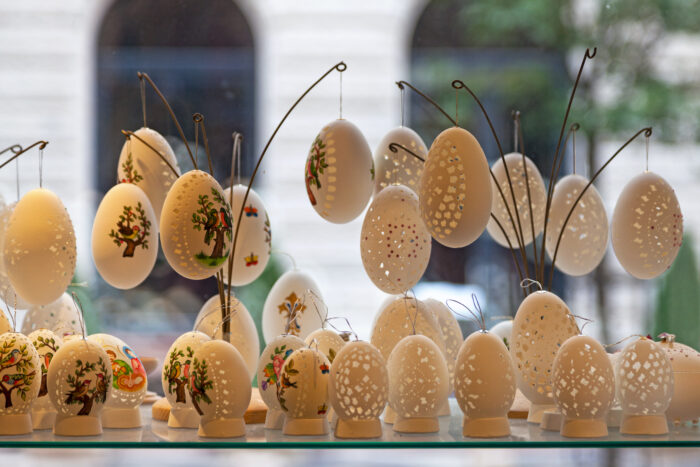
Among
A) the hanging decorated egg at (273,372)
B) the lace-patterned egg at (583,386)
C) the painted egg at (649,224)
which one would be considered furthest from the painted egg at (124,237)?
the painted egg at (649,224)

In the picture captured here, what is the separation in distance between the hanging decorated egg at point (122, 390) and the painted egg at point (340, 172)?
46cm

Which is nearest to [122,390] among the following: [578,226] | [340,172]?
[340,172]

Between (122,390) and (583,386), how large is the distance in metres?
0.82

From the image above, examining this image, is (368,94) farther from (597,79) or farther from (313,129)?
(597,79)

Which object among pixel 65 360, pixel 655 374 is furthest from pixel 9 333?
pixel 655 374

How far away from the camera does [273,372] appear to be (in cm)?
161

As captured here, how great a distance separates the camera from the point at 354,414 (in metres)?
1.50

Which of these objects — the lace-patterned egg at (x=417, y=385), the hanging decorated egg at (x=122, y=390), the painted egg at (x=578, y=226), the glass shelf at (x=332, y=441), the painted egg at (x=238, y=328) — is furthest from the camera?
the painted egg at (x=578, y=226)

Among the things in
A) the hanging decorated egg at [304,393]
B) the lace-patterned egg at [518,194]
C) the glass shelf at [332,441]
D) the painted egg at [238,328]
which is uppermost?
the lace-patterned egg at [518,194]

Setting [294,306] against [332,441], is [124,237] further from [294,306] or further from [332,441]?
[332,441]

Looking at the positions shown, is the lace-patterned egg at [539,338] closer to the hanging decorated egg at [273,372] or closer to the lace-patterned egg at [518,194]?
the lace-patterned egg at [518,194]

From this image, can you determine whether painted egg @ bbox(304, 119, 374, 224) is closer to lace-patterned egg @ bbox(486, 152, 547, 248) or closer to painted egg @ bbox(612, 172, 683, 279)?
lace-patterned egg @ bbox(486, 152, 547, 248)

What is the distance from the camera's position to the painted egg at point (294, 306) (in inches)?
74.0

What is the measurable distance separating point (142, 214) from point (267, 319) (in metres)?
0.37
